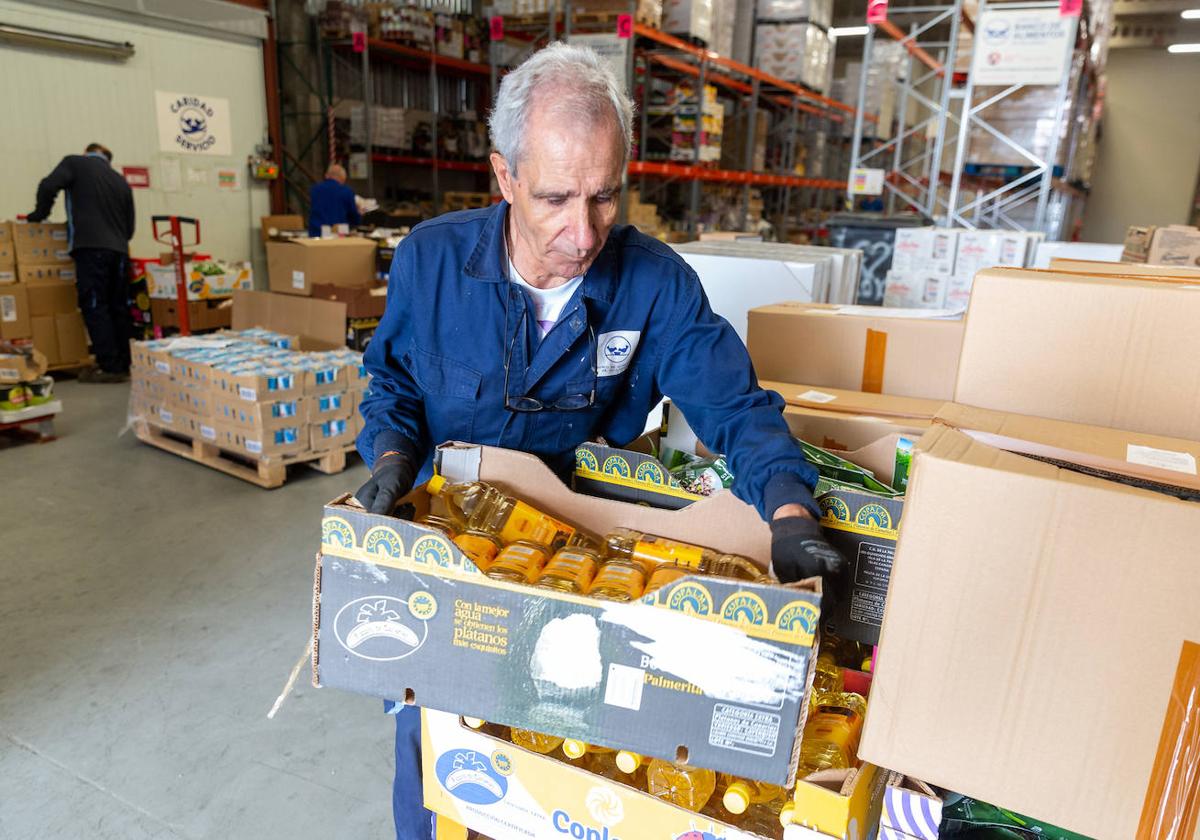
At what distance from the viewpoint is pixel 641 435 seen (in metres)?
1.92

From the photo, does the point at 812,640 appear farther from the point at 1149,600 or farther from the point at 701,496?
the point at 701,496

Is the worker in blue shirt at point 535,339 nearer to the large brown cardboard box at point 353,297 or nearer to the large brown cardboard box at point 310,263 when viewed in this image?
the large brown cardboard box at point 353,297

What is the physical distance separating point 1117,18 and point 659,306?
19.1 m

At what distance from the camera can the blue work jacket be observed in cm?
170

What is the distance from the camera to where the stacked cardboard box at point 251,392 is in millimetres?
4418

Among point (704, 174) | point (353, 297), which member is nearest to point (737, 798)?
point (353, 297)

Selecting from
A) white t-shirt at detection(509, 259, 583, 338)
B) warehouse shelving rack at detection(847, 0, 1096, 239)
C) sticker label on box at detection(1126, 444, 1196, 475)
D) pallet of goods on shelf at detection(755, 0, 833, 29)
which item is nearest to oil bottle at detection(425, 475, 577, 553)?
white t-shirt at detection(509, 259, 583, 338)

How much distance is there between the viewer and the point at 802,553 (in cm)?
114

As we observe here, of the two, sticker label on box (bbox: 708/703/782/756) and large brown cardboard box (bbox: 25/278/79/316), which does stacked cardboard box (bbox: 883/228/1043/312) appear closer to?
sticker label on box (bbox: 708/703/782/756)

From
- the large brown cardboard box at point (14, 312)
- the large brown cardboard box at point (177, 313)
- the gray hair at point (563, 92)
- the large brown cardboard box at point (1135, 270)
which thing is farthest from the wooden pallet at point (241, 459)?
the large brown cardboard box at point (1135, 270)

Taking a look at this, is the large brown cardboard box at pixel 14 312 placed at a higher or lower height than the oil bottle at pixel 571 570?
lower

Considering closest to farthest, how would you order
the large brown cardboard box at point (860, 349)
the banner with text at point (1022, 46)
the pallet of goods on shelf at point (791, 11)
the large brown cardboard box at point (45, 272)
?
the large brown cardboard box at point (860, 349), the banner with text at point (1022, 46), the large brown cardboard box at point (45, 272), the pallet of goods on shelf at point (791, 11)

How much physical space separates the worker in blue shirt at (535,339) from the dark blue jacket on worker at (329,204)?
23.8ft

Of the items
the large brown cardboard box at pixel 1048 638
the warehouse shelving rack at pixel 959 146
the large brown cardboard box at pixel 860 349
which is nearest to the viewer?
the large brown cardboard box at pixel 1048 638
